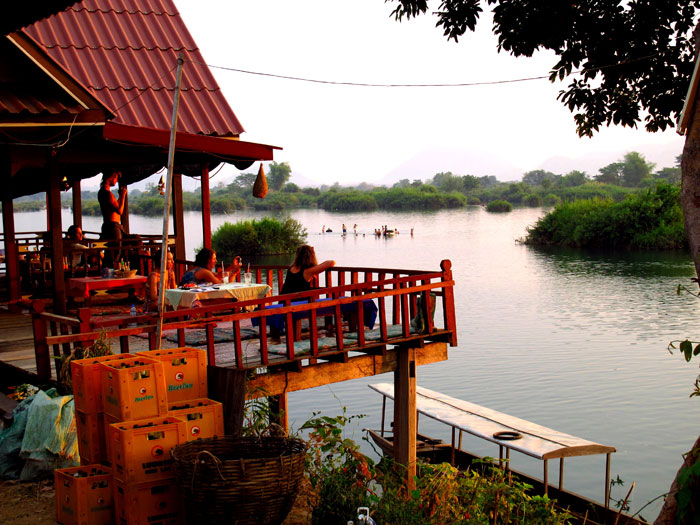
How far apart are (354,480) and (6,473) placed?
10.6 feet

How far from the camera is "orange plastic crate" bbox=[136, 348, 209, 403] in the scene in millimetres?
5641

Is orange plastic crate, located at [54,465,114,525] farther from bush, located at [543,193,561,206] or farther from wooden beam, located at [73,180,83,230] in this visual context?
bush, located at [543,193,561,206]

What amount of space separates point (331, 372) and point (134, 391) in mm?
4588

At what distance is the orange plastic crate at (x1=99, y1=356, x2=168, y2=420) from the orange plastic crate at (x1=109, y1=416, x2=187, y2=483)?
0.15m

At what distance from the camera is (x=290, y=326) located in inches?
346

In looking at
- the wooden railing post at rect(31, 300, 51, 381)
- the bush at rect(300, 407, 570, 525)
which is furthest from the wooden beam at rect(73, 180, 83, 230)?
the bush at rect(300, 407, 570, 525)

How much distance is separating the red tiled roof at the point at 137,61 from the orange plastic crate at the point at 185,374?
352 inches

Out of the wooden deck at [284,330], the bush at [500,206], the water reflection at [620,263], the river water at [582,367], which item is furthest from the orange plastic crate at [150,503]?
the bush at [500,206]

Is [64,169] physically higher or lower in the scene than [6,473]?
higher

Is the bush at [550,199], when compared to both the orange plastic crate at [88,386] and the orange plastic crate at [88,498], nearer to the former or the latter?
the orange plastic crate at [88,386]

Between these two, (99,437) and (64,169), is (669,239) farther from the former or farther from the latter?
(99,437)

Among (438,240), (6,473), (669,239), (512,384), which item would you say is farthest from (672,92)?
(438,240)

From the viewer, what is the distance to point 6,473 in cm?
705

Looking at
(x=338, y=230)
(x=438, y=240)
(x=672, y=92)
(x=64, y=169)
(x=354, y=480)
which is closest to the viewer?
(x=354, y=480)
